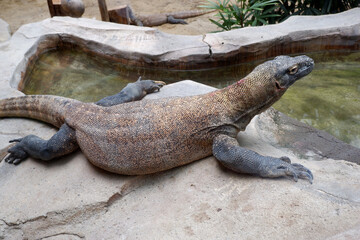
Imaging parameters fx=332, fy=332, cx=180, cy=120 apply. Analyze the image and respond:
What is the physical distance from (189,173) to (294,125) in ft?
5.33

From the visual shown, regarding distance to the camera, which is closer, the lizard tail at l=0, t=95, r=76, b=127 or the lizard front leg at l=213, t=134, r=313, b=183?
the lizard front leg at l=213, t=134, r=313, b=183

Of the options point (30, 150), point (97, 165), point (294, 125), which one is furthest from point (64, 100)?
point (294, 125)

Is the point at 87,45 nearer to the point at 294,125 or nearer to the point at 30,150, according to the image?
the point at 30,150

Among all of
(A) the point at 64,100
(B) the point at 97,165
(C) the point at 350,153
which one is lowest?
(C) the point at 350,153

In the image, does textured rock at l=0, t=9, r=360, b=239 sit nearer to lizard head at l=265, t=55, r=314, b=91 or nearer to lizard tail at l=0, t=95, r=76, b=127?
lizard tail at l=0, t=95, r=76, b=127

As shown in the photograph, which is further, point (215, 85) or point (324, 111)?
point (215, 85)

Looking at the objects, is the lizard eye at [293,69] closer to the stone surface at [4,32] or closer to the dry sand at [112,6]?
the stone surface at [4,32]

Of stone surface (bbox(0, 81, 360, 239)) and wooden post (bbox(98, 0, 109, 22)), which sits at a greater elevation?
wooden post (bbox(98, 0, 109, 22))

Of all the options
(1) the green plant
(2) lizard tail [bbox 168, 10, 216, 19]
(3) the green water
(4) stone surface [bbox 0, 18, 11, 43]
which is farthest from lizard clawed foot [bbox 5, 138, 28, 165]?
(2) lizard tail [bbox 168, 10, 216, 19]

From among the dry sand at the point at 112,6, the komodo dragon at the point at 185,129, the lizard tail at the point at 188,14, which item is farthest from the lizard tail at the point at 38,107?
the lizard tail at the point at 188,14

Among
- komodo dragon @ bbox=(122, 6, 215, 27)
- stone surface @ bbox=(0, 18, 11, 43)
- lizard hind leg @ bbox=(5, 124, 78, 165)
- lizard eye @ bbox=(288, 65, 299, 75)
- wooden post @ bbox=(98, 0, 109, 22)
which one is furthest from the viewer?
komodo dragon @ bbox=(122, 6, 215, 27)

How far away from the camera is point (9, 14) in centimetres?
1123

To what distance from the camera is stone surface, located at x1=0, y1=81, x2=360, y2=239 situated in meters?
2.36

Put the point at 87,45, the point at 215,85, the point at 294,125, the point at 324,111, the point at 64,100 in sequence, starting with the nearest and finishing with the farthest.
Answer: the point at 64,100, the point at 294,125, the point at 324,111, the point at 215,85, the point at 87,45
